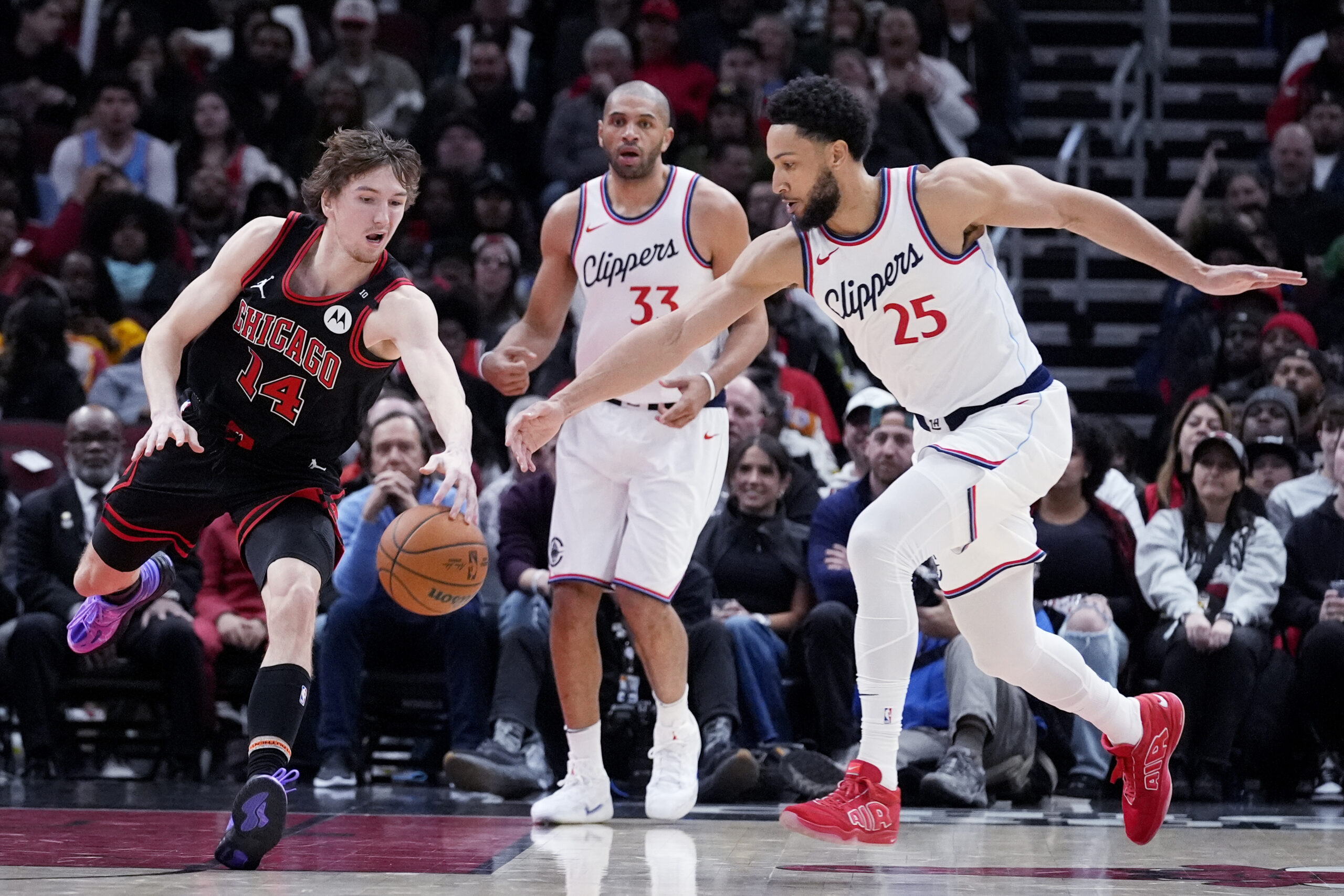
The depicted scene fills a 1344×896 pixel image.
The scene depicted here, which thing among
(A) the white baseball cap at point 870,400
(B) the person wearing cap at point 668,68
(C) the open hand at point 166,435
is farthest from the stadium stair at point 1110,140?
(C) the open hand at point 166,435

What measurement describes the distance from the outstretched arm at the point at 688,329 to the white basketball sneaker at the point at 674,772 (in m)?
1.60

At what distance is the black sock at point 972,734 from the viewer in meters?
6.91

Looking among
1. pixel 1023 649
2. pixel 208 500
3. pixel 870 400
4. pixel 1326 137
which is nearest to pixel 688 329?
pixel 1023 649

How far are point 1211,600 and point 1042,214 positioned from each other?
3263 millimetres

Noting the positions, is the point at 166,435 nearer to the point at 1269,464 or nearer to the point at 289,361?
the point at 289,361

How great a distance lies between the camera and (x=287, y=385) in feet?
17.1

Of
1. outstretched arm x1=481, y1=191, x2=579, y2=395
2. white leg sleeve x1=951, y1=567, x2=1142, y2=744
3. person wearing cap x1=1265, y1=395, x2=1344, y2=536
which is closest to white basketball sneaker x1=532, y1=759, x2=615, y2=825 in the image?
outstretched arm x1=481, y1=191, x2=579, y2=395

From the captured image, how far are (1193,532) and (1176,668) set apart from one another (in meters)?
0.66

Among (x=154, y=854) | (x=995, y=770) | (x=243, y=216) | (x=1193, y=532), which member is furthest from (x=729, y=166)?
(x=154, y=854)

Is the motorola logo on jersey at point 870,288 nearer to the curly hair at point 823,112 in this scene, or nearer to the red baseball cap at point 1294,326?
the curly hair at point 823,112

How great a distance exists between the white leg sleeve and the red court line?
5.12 ft

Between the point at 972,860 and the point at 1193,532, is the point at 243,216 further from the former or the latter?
the point at 972,860

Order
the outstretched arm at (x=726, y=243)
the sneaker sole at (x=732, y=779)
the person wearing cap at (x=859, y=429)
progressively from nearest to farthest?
the outstretched arm at (x=726, y=243), the sneaker sole at (x=732, y=779), the person wearing cap at (x=859, y=429)

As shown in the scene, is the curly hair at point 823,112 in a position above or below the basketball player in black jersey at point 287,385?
Answer: above
